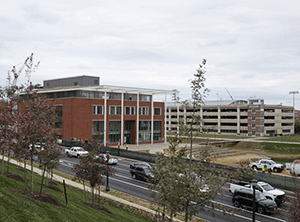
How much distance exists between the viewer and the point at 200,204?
1205 centimetres

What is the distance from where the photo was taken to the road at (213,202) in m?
21.2

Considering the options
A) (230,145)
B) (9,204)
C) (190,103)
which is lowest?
(230,145)

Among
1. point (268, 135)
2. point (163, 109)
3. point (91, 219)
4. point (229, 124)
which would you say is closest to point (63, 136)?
point (163, 109)

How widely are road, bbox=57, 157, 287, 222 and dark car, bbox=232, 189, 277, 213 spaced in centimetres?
44

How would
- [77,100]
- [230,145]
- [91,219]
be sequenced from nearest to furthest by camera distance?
[91,219] → [77,100] → [230,145]

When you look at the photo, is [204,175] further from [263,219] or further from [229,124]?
[229,124]

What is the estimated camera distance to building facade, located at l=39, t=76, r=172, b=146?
64938 millimetres

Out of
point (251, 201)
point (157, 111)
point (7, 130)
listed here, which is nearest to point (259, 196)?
point (251, 201)

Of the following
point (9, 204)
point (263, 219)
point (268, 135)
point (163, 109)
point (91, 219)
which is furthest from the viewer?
point (268, 135)

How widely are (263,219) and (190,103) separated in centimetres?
1295

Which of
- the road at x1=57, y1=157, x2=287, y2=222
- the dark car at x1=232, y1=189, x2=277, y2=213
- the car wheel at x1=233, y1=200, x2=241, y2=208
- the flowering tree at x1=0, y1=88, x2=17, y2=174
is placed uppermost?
the flowering tree at x1=0, y1=88, x2=17, y2=174

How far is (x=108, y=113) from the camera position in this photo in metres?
68.4

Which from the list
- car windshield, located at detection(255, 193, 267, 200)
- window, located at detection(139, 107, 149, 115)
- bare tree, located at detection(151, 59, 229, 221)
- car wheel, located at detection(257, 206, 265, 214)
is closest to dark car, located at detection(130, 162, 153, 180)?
car windshield, located at detection(255, 193, 267, 200)

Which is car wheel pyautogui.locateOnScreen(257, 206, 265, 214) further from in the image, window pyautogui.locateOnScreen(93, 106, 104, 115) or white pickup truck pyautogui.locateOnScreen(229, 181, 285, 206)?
window pyautogui.locateOnScreen(93, 106, 104, 115)
